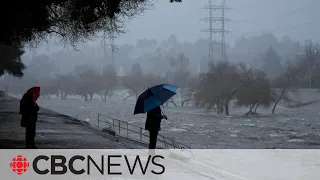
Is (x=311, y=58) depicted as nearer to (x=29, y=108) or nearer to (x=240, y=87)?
(x=240, y=87)

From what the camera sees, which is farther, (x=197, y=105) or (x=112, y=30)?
(x=197, y=105)

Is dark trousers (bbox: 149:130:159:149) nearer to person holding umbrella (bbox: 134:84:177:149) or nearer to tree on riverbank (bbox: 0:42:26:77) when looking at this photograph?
person holding umbrella (bbox: 134:84:177:149)

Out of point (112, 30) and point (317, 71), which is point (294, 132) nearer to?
point (112, 30)

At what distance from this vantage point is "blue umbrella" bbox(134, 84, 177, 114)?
11141 mm

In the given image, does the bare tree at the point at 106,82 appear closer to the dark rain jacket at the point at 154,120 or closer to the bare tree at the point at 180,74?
the bare tree at the point at 180,74

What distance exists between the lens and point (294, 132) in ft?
143

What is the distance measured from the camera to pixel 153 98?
11.3 metres

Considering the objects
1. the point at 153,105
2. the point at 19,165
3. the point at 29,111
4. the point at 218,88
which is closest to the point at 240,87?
the point at 218,88

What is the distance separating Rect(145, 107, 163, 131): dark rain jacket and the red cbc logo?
278cm

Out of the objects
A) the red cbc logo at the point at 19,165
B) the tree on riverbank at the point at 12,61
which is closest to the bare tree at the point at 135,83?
the tree on riverbank at the point at 12,61

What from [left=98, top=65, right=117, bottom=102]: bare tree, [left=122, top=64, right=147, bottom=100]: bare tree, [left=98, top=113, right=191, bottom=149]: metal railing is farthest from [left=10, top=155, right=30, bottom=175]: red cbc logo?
[left=98, top=65, right=117, bottom=102]: bare tree

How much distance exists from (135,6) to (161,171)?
8.03 m

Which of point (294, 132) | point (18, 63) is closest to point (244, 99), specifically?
point (294, 132)

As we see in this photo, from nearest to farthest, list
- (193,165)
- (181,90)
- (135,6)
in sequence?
(193,165) < (135,6) < (181,90)
